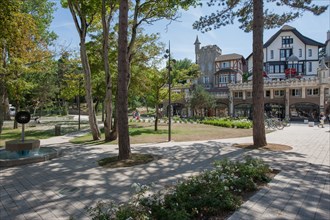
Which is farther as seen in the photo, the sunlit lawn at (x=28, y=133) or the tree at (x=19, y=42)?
the sunlit lawn at (x=28, y=133)

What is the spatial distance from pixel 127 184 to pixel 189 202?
2527mm

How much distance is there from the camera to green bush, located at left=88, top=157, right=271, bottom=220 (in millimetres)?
3902

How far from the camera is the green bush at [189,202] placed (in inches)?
154

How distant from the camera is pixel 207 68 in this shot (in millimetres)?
61969

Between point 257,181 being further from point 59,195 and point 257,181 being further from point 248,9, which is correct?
point 248,9

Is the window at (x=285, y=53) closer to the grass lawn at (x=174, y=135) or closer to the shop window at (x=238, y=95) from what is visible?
the shop window at (x=238, y=95)

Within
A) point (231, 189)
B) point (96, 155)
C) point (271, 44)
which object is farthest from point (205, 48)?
point (231, 189)

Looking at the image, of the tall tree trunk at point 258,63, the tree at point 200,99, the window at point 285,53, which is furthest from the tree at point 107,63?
the window at point 285,53

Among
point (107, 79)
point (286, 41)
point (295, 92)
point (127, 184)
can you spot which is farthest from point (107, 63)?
point (286, 41)

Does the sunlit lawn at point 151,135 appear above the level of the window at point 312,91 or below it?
below

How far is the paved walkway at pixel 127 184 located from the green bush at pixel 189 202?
1.01 feet

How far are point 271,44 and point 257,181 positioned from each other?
48694mm

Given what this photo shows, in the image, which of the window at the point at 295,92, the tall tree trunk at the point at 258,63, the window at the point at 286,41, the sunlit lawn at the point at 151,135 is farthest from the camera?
the window at the point at 286,41

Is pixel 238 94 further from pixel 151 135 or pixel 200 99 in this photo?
pixel 151 135
